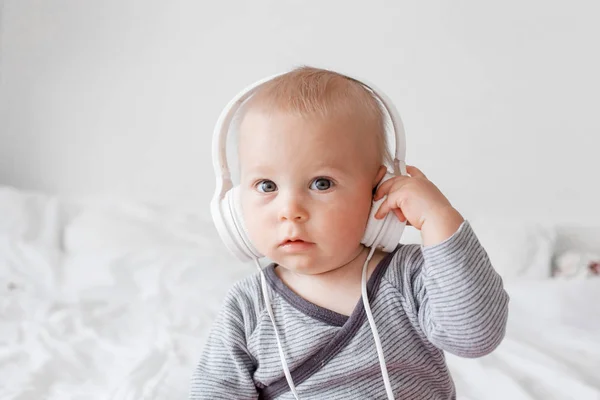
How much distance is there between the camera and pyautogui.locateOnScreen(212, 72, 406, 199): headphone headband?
0.86m

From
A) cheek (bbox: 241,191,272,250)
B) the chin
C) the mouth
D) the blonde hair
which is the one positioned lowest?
the chin

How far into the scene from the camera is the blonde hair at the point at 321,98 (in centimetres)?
83

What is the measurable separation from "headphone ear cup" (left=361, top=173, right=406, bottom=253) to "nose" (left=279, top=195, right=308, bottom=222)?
9cm

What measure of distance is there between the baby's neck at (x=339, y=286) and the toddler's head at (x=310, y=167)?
0.05 meters

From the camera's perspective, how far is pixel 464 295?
2.59 feet

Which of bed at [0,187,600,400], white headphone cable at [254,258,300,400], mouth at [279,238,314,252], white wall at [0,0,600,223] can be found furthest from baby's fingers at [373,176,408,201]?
white wall at [0,0,600,223]

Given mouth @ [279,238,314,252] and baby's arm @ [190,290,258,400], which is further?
baby's arm @ [190,290,258,400]

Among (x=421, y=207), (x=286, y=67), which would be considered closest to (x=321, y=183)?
(x=421, y=207)

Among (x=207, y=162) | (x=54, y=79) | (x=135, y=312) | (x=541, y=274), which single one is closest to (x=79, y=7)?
(x=54, y=79)

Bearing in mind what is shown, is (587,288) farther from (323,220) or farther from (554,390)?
(323,220)

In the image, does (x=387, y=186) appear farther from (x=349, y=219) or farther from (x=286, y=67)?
(x=286, y=67)

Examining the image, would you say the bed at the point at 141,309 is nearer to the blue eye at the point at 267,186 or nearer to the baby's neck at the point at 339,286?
the baby's neck at the point at 339,286

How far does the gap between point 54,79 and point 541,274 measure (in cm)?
151

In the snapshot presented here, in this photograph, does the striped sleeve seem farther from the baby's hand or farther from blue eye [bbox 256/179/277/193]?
blue eye [bbox 256/179/277/193]
